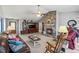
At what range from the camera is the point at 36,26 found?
206 cm

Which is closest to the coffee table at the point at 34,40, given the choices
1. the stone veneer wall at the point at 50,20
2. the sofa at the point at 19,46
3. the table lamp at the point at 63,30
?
the sofa at the point at 19,46

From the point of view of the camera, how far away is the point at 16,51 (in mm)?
2102

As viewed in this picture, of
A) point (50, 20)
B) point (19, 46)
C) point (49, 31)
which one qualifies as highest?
point (50, 20)

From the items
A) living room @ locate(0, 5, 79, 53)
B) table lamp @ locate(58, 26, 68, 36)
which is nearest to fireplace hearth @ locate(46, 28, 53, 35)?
living room @ locate(0, 5, 79, 53)

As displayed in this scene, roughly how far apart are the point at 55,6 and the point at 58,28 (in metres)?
0.37

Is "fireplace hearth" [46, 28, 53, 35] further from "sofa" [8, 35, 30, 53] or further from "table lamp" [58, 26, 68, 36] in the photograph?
"sofa" [8, 35, 30, 53]

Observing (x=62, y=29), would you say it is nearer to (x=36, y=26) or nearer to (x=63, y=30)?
(x=63, y=30)

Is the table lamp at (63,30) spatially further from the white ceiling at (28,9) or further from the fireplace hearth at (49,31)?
the white ceiling at (28,9)

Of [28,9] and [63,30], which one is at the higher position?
[28,9]

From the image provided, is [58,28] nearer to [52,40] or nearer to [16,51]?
[52,40]

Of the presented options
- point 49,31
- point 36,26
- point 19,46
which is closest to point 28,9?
point 36,26

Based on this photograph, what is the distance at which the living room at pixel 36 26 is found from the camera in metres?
2.04

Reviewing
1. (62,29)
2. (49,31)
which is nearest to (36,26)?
(49,31)
